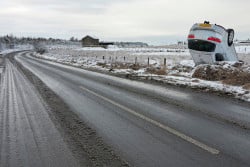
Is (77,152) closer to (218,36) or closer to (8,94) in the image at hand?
(8,94)

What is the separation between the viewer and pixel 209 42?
59.2 feet

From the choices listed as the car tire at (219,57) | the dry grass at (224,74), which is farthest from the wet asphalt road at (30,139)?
the car tire at (219,57)

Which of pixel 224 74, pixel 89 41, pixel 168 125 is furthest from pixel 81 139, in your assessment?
pixel 89 41

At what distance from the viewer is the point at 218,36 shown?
1800cm

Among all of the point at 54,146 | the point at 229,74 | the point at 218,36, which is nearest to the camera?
the point at 54,146

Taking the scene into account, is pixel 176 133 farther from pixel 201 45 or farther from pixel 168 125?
pixel 201 45

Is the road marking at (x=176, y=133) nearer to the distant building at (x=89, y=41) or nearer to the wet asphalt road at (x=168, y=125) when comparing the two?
the wet asphalt road at (x=168, y=125)

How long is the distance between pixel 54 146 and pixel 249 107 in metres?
5.88

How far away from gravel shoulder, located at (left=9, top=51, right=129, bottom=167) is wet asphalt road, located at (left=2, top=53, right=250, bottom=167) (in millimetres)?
180

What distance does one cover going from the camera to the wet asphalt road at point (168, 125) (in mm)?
4723

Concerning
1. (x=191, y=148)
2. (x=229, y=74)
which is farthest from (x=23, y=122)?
(x=229, y=74)

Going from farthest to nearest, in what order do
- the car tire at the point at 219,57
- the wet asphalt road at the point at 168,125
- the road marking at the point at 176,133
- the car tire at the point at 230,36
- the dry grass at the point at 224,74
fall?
the car tire at the point at 230,36 < the car tire at the point at 219,57 < the dry grass at the point at 224,74 < the road marking at the point at 176,133 < the wet asphalt road at the point at 168,125

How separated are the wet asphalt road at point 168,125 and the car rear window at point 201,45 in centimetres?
791

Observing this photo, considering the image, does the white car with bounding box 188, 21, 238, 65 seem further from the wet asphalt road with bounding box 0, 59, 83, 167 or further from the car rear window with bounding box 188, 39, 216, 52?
the wet asphalt road with bounding box 0, 59, 83, 167
